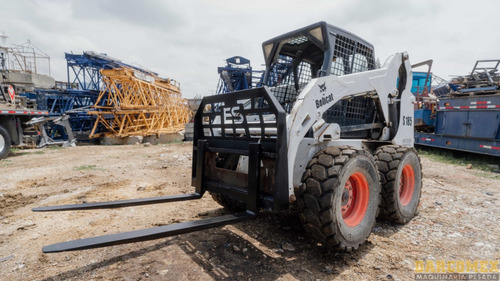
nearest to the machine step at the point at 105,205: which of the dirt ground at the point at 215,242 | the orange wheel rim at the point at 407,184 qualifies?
the dirt ground at the point at 215,242

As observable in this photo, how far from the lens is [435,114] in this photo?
9.91 m

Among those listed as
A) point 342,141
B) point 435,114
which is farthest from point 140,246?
point 435,114

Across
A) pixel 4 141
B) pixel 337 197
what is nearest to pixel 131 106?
pixel 4 141

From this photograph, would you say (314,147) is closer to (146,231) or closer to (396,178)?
(396,178)

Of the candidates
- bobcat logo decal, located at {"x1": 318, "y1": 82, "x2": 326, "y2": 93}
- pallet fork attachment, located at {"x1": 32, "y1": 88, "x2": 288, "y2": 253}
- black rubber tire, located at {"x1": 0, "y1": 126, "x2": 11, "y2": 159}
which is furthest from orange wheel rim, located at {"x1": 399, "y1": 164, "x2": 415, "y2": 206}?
black rubber tire, located at {"x1": 0, "y1": 126, "x2": 11, "y2": 159}

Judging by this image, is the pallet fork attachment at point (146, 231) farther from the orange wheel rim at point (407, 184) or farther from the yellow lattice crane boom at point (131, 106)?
the yellow lattice crane boom at point (131, 106)

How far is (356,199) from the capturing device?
2.89 m

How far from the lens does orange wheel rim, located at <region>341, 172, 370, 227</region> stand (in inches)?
109

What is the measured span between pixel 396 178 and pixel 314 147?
1.32 meters

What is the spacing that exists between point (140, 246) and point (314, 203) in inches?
74.6

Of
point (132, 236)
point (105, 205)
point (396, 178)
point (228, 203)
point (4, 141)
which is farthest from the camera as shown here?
point (4, 141)

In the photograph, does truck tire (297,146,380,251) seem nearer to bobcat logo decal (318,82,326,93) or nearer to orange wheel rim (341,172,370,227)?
orange wheel rim (341,172,370,227)

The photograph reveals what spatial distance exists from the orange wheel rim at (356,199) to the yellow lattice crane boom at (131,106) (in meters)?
13.1

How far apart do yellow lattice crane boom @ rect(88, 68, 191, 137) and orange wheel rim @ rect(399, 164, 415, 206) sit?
42.5ft
